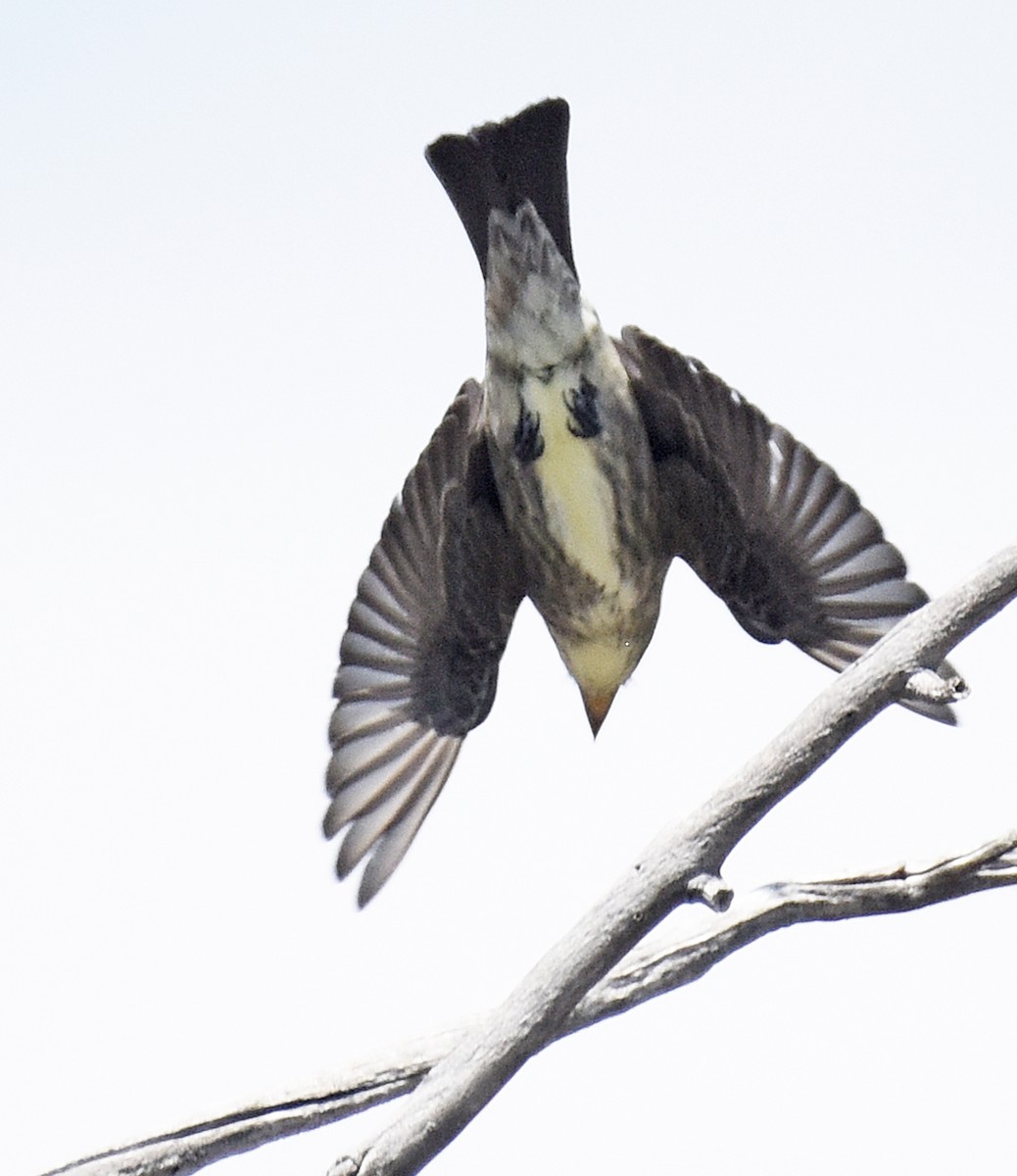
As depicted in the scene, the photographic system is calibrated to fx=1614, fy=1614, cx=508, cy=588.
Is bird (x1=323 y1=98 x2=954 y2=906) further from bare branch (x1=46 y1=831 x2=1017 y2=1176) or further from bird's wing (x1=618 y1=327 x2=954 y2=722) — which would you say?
bare branch (x1=46 y1=831 x2=1017 y2=1176)

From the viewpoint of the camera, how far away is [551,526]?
5.02 meters

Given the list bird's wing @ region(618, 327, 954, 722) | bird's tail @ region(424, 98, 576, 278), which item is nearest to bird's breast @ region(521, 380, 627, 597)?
bird's wing @ region(618, 327, 954, 722)

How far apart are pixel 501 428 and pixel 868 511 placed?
1354 mm

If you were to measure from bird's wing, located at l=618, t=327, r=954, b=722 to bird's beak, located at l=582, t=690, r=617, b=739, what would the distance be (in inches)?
20.2

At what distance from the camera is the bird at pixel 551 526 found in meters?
4.85

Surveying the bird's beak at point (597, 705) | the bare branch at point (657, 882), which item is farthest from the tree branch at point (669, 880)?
the bird's beak at point (597, 705)

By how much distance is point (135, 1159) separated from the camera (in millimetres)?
2953

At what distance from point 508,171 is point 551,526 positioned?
3.56ft

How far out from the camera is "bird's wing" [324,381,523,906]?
527 centimetres

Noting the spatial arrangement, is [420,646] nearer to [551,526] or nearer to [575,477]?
[551,526]

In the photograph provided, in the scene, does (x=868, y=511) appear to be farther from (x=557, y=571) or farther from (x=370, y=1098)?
(x=370, y=1098)

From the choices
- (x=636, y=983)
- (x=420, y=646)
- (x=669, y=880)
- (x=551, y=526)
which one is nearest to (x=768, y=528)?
(x=551, y=526)

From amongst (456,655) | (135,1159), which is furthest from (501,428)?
(135,1159)

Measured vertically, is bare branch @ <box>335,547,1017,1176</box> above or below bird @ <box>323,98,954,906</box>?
below
